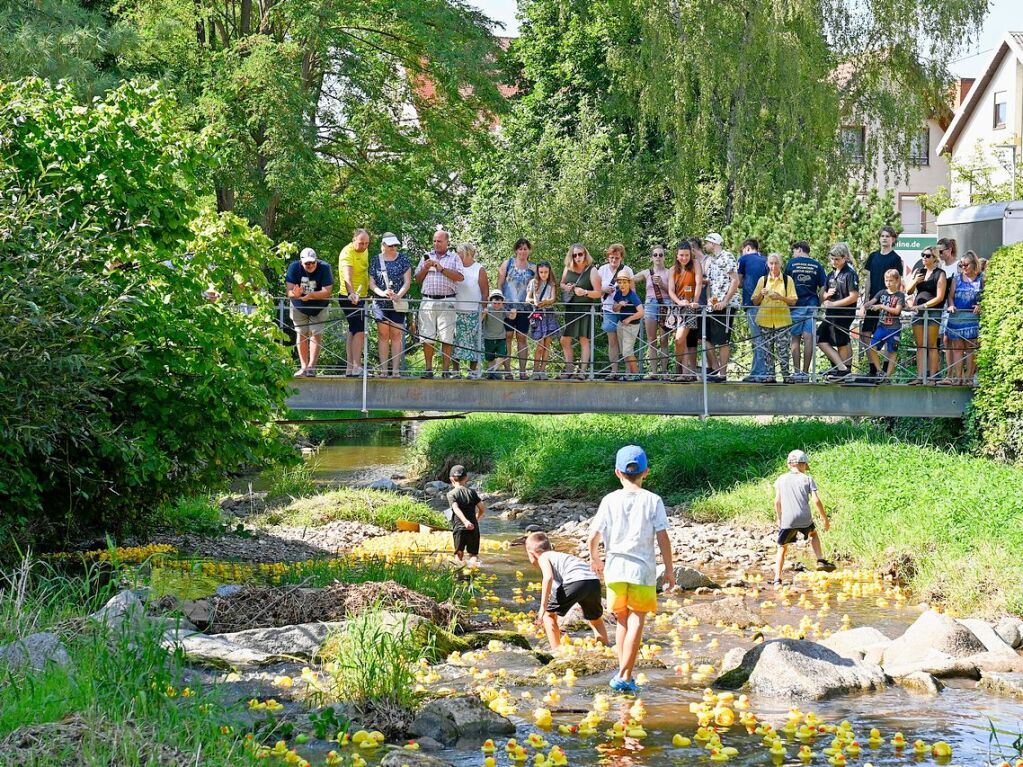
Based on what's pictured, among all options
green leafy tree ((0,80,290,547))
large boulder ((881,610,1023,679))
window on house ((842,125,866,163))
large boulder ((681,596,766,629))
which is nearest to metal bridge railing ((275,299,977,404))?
green leafy tree ((0,80,290,547))

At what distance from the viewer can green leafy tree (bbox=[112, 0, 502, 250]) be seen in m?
29.0

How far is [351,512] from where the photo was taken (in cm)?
2111

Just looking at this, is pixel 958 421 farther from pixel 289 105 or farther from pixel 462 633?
pixel 289 105

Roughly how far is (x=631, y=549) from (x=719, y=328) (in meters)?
10.0

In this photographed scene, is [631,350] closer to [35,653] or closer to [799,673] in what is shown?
[799,673]

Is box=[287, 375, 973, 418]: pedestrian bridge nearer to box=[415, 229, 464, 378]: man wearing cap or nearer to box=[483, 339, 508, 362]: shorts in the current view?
box=[483, 339, 508, 362]: shorts

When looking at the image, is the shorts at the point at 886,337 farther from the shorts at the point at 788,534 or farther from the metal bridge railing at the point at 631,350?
the shorts at the point at 788,534

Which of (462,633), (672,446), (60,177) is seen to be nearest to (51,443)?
(60,177)

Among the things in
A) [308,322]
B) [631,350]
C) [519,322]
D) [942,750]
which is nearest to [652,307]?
[631,350]

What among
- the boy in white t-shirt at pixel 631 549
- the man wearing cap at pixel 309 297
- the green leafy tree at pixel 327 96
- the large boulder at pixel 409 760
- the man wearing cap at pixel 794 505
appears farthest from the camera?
the green leafy tree at pixel 327 96

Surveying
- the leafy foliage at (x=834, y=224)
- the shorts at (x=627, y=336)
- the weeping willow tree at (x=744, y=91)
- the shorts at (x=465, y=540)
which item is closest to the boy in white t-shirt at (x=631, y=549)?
the shorts at (x=465, y=540)

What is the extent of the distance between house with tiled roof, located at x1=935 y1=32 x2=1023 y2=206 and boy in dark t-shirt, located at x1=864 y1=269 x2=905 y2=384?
1007 inches

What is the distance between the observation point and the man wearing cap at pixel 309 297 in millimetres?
18750

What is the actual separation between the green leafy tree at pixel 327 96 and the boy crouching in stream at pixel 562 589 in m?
16.9
